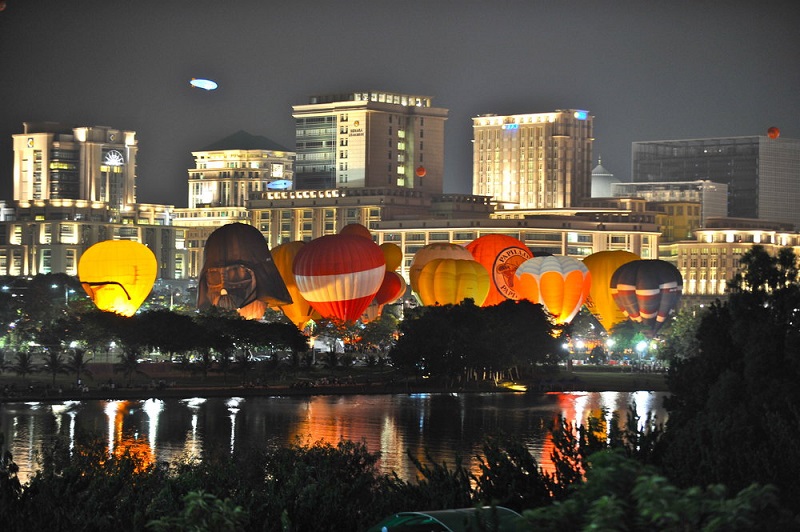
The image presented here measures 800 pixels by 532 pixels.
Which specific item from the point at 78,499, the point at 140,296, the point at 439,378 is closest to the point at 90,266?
the point at 140,296

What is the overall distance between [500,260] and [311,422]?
6188cm

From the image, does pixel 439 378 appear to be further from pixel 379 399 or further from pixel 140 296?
pixel 140 296

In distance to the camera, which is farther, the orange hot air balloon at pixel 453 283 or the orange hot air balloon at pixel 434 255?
the orange hot air balloon at pixel 434 255

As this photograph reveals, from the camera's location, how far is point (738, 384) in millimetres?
46094

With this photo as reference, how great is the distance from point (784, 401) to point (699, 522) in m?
23.2

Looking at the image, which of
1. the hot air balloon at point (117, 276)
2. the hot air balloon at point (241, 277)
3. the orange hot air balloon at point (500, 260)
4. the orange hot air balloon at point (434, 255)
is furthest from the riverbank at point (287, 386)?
the orange hot air balloon at point (434, 255)

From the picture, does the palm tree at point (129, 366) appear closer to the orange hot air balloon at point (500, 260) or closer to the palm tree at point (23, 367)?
the palm tree at point (23, 367)

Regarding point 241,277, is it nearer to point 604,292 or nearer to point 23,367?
point 23,367

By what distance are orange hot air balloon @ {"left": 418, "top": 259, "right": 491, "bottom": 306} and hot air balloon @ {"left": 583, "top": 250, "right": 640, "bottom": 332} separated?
10908 mm

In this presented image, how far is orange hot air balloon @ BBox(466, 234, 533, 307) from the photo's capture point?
13812 centimetres

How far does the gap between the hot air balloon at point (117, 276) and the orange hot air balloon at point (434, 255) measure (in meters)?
23.5

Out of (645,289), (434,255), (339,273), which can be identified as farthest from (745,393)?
(434,255)

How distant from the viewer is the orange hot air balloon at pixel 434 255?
141m

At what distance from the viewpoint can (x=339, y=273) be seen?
396 feet
